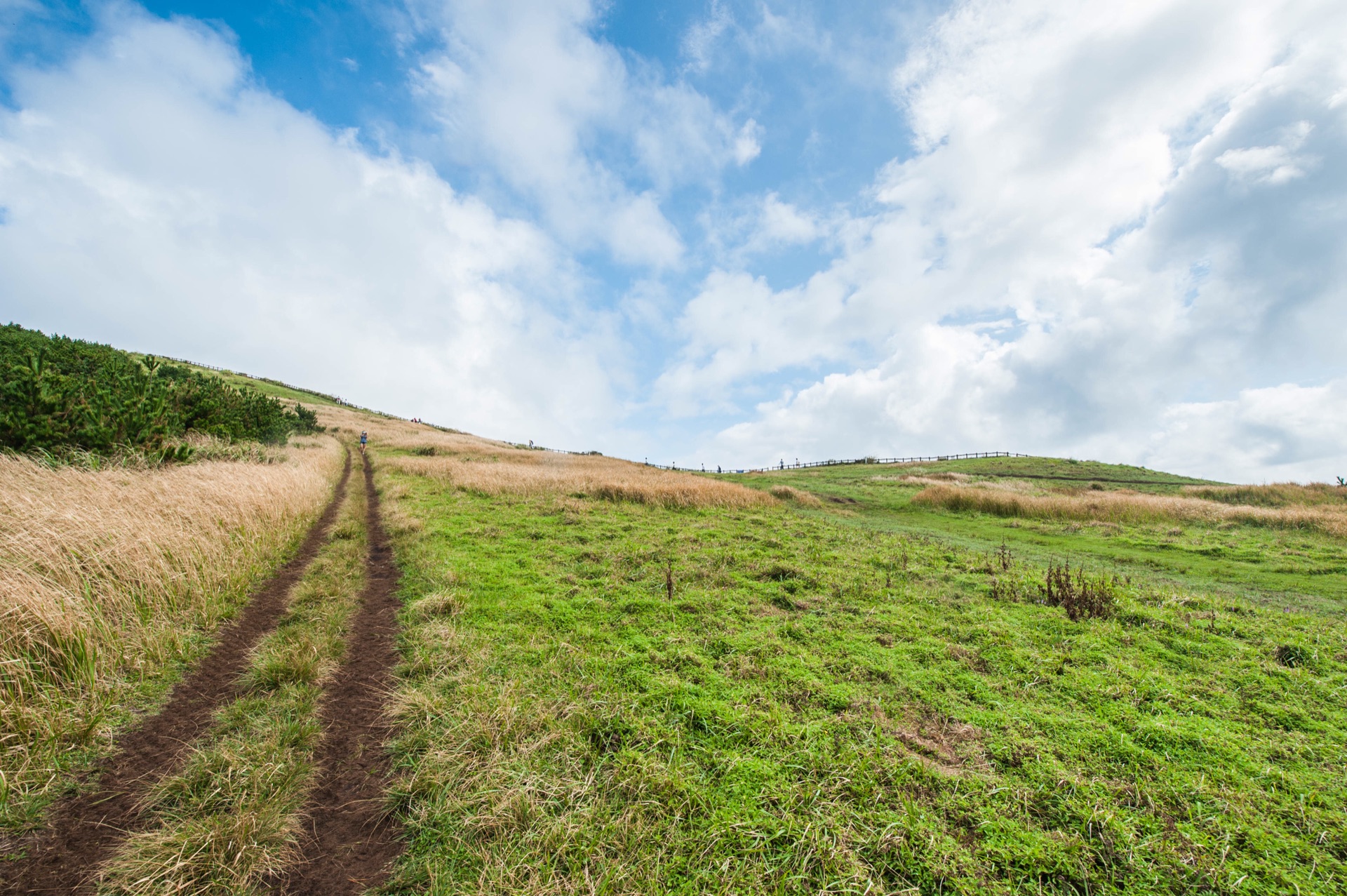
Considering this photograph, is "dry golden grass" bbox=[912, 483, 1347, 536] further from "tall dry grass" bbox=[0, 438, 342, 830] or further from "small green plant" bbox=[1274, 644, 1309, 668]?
"tall dry grass" bbox=[0, 438, 342, 830]

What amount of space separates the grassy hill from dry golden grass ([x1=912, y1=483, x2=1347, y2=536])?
1190 cm

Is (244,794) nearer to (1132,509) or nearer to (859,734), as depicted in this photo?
(859,734)

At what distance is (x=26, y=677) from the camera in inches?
187

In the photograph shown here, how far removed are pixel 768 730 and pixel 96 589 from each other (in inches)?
350

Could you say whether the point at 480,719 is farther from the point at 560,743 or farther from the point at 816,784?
the point at 816,784

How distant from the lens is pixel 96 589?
635 centimetres

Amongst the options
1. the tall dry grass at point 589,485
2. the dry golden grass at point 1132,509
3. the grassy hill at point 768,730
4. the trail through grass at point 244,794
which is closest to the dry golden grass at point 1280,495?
the dry golden grass at point 1132,509

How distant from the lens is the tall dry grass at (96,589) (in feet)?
14.6

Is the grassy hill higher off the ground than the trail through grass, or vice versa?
the grassy hill

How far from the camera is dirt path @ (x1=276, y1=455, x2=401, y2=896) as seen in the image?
3482mm

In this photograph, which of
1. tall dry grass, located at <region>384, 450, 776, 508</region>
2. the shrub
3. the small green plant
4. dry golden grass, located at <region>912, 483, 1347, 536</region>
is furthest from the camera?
tall dry grass, located at <region>384, 450, 776, 508</region>

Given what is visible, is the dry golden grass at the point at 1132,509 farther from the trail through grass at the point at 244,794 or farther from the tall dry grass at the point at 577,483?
the trail through grass at the point at 244,794

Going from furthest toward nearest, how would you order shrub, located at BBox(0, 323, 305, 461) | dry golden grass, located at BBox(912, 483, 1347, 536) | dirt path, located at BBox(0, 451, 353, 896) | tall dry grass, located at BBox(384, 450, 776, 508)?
1. tall dry grass, located at BBox(384, 450, 776, 508)
2. dry golden grass, located at BBox(912, 483, 1347, 536)
3. shrub, located at BBox(0, 323, 305, 461)
4. dirt path, located at BBox(0, 451, 353, 896)

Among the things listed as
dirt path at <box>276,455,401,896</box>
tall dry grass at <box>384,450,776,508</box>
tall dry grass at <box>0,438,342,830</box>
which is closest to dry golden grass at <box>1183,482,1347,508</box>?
tall dry grass at <box>384,450,776,508</box>
